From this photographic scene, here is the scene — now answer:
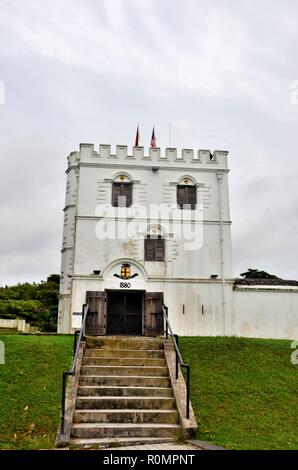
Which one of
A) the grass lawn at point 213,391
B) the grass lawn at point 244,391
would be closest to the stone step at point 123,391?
the grass lawn at point 213,391

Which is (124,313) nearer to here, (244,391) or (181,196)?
(181,196)

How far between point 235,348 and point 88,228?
9.40 meters

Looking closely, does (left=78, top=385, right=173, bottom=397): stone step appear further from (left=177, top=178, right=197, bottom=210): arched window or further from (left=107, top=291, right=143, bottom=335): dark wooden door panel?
(left=177, top=178, right=197, bottom=210): arched window

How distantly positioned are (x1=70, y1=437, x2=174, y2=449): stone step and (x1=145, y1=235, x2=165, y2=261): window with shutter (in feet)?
41.6

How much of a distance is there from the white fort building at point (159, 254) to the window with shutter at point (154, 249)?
0.05 m

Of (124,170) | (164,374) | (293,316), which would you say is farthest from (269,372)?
(124,170)

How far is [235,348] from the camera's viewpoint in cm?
1409

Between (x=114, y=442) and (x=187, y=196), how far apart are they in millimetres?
15219

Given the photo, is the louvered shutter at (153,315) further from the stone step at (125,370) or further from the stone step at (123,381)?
the stone step at (123,381)

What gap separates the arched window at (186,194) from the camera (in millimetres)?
21719
